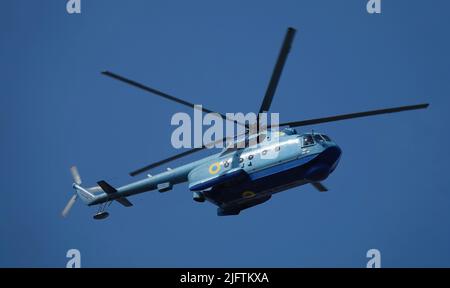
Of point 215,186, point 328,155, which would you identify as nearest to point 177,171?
point 215,186

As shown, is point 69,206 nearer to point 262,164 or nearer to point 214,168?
point 214,168

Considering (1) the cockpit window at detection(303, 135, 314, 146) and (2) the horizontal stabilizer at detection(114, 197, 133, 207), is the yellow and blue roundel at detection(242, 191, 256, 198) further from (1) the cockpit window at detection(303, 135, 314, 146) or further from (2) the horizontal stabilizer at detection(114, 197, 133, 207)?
(2) the horizontal stabilizer at detection(114, 197, 133, 207)

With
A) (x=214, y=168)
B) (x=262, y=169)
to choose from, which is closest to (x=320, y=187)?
(x=262, y=169)

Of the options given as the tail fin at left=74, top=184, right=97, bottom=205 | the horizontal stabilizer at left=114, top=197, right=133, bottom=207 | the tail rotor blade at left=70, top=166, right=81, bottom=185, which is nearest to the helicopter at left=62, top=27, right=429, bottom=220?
the horizontal stabilizer at left=114, top=197, right=133, bottom=207

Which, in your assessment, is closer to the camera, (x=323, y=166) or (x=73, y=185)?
(x=323, y=166)

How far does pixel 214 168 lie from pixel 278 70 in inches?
254

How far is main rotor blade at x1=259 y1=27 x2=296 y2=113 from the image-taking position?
20422mm

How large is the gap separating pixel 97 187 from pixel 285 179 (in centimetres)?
1106

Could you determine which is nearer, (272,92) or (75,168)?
(272,92)

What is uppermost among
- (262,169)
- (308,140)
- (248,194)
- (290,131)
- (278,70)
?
(278,70)

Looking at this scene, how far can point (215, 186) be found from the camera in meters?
26.1

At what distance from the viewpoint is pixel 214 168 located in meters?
26.7
